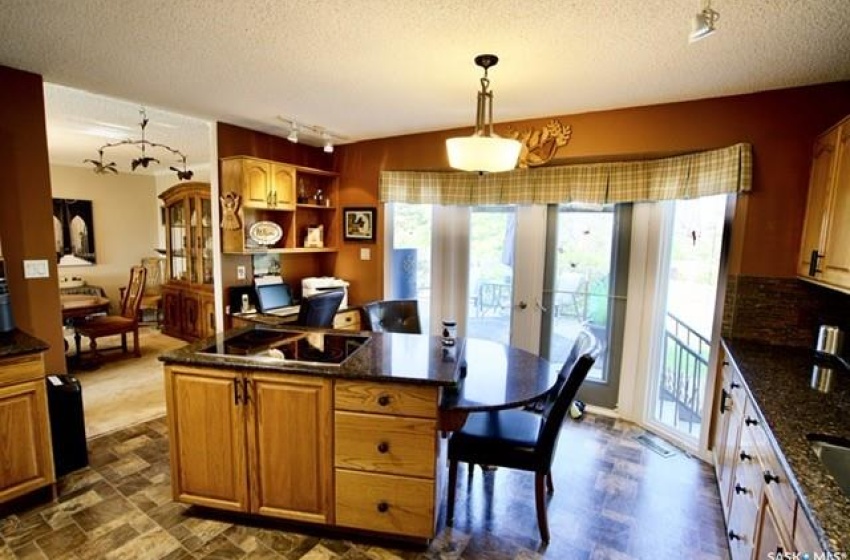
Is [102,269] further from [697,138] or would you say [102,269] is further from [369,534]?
[697,138]

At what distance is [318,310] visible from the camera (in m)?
3.18

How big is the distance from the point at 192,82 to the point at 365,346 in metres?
1.92

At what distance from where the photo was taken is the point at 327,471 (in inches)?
76.9

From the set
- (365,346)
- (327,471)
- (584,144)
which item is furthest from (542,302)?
(327,471)

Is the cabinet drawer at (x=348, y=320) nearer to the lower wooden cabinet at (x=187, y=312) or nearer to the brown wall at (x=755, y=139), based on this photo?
the lower wooden cabinet at (x=187, y=312)

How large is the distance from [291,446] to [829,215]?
287 cm

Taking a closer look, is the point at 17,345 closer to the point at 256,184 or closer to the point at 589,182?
the point at 256,184

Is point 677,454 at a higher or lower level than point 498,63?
lower

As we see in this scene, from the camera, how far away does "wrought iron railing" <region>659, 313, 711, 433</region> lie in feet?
9.86

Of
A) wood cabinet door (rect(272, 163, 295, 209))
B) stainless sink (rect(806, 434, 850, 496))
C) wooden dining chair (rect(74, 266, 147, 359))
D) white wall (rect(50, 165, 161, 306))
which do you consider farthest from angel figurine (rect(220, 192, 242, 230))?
white wall (rect(50, 165, 161, 306))

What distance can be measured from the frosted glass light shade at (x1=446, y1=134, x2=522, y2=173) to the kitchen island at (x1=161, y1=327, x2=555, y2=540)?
0.96 m

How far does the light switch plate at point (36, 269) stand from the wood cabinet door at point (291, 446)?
1740 mm

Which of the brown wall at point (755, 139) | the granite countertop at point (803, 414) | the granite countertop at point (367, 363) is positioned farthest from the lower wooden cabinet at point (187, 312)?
the granite countertop at point (803, 414)

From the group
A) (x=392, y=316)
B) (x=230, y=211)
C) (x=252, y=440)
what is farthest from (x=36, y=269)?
(x=392, y=316)
